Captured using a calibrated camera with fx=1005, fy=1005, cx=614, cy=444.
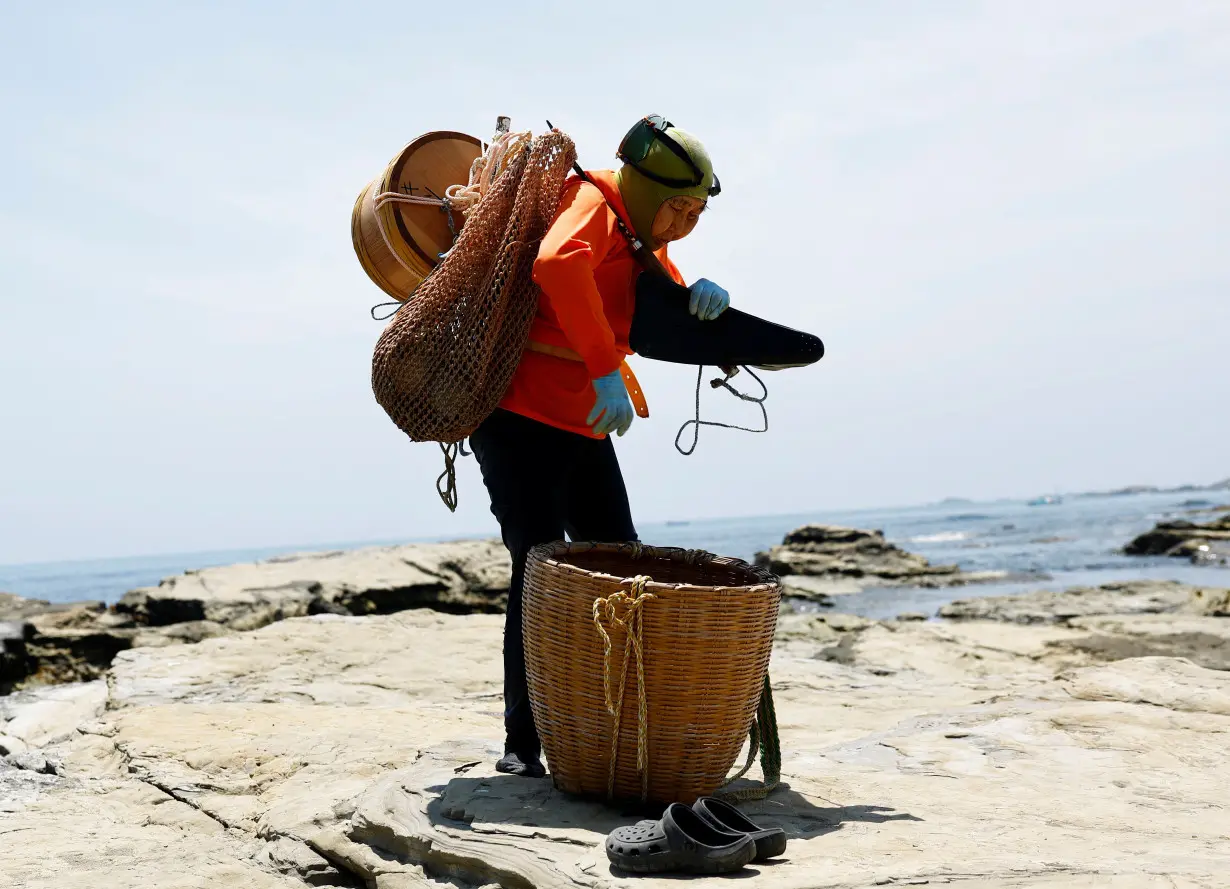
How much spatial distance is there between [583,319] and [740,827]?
1.27 metres

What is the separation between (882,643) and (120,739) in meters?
4.48

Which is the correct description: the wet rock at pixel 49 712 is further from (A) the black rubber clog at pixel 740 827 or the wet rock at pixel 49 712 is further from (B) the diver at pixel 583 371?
(A) the black rubber clog at pixel 740 827

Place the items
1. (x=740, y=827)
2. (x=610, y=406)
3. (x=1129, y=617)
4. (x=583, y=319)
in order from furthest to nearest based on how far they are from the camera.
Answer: (x=1129, y=617)
(x=610, y=406)
(x=583, y=319)
(x=740, y=827)

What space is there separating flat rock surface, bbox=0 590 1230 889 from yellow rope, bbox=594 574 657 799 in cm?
14

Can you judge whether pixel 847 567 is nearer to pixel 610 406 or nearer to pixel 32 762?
pixel 32 762

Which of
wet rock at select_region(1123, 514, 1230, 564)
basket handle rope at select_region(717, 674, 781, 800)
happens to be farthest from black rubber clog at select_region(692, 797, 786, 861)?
wet rock at select_region(1123, 514, 1230, 564)

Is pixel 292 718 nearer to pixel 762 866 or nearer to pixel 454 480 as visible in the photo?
pixel 454 480

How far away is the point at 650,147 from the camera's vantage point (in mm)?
2736

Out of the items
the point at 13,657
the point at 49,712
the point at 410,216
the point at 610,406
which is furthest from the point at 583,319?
the point at 13,657

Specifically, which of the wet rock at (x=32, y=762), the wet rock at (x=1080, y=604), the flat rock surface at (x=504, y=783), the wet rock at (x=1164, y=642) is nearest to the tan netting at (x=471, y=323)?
the flat rock surface at (x=504, y=783)

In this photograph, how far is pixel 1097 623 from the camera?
815 cm

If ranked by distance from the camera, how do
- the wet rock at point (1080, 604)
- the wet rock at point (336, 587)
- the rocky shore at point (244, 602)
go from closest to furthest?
the rocky shore at point (244, 602), the wet rock at point (336, 587), the wet rock at point (1080, 604)

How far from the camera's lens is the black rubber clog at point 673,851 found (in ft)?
6.78

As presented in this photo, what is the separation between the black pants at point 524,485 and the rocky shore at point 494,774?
→ 9.2 inches
